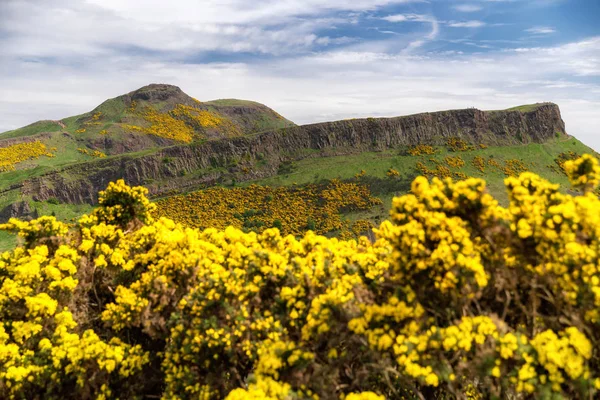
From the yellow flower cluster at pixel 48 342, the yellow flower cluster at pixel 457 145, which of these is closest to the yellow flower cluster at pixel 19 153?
the yellow flower cluster at pixel 48 342

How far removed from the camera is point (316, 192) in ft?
364

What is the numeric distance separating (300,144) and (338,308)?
135 metres

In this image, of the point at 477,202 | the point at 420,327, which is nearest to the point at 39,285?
the point at 420,327

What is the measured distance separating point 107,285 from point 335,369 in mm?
11303

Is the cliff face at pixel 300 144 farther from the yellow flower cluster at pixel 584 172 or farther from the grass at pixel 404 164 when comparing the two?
the yellow flower cluster at pixel 584 172

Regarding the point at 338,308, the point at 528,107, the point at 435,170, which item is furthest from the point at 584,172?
the point at 528,107

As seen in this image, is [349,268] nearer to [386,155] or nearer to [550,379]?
[550,379]

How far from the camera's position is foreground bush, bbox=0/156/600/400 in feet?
24.6

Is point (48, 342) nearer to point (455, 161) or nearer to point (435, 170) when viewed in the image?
point (435, 170)

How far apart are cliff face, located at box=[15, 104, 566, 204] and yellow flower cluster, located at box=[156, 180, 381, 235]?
18395 millimetres

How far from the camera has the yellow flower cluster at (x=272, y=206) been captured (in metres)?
94.0

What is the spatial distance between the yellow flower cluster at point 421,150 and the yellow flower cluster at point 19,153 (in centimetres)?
15093

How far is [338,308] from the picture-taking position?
9.50m

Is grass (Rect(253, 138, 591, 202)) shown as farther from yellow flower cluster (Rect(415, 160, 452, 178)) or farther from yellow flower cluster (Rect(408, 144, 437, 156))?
yellow flower cluster (Rect(408, 144, 437, 156))
